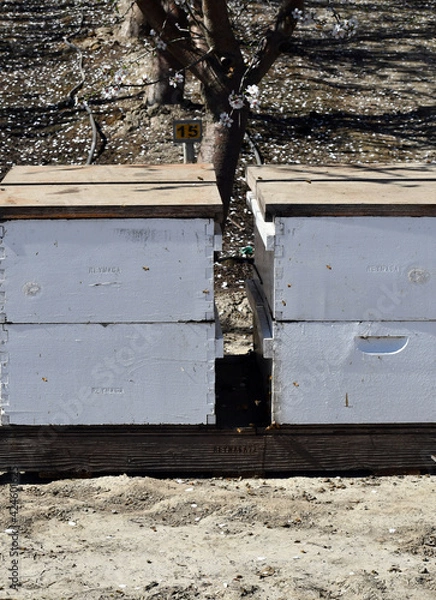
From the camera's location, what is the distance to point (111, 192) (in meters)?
5.07

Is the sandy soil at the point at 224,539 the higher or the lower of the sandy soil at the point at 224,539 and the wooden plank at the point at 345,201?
the lower

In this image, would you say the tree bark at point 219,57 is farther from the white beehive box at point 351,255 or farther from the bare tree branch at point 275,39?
the white beehive box at point 351,255

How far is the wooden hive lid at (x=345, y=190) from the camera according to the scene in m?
4.73

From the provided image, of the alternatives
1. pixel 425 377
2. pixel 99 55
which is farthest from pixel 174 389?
pixel 99 55

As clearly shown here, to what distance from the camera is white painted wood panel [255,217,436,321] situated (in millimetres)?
4758

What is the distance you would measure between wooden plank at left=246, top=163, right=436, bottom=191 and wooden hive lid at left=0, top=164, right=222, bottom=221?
1.07ft

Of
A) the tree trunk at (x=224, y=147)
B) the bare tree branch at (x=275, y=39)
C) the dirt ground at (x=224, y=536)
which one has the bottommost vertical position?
the dirt ground at (x=224, y=536)

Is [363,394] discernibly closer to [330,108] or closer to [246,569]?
[246,569]

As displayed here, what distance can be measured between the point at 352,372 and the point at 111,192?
166 cm

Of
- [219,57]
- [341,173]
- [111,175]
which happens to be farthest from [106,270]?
[219,57]

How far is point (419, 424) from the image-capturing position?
509cm

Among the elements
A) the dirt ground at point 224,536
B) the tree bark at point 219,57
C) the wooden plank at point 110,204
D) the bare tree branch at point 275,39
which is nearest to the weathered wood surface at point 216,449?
the dirt ground at point 224,536

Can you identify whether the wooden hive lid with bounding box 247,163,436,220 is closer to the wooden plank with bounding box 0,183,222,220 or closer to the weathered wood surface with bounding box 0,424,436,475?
the wooden plank with bounding box 0,183,222,220

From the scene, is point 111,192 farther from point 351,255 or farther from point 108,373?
point 351,255
